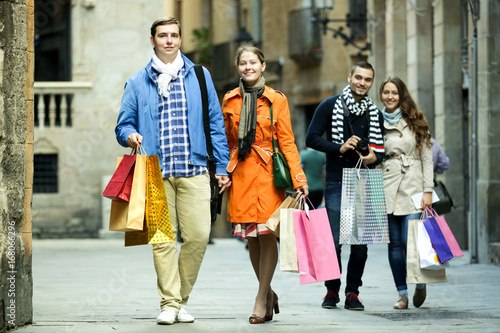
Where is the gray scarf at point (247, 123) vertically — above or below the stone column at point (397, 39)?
below

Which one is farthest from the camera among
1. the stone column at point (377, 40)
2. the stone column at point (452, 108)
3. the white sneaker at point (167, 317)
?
the stone column at point (377, 40)

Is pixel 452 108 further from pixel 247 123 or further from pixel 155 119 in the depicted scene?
pixel 155 119

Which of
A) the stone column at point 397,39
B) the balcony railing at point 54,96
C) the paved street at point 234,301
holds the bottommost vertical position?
the paved street at point 234,301

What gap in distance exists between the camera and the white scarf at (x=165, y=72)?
687cm

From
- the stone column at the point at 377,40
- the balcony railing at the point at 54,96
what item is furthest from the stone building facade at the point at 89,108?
the stone column at the point at 377,40

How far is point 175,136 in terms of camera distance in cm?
686

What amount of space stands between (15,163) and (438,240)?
3.41 m

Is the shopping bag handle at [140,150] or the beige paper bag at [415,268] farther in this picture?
the beige paper bag at [415,268]

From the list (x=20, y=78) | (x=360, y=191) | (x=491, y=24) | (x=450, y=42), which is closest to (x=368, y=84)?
(x=360, y=191)

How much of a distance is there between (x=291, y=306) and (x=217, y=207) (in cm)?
138

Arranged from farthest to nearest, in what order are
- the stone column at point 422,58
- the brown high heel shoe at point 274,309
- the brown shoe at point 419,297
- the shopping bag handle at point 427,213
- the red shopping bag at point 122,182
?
the stone column at point 422,58 → the shopping bag handle at point 427,213 → the brown shoe at point 419,297 → the brown high heel shoe at point 274,309 → the red shopping bag at point 122,182

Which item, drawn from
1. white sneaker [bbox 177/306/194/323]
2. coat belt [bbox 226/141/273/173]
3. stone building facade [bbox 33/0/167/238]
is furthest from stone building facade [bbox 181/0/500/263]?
white sneaker [bbox 177/306/194/323]

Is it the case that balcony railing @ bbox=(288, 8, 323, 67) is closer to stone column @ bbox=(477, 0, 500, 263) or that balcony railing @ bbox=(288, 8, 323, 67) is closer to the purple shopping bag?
stone column @ bbox=(477, 0, 500, 263)

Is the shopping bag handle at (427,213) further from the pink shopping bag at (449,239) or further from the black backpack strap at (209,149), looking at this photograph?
the black backpack strap at (209,149)
